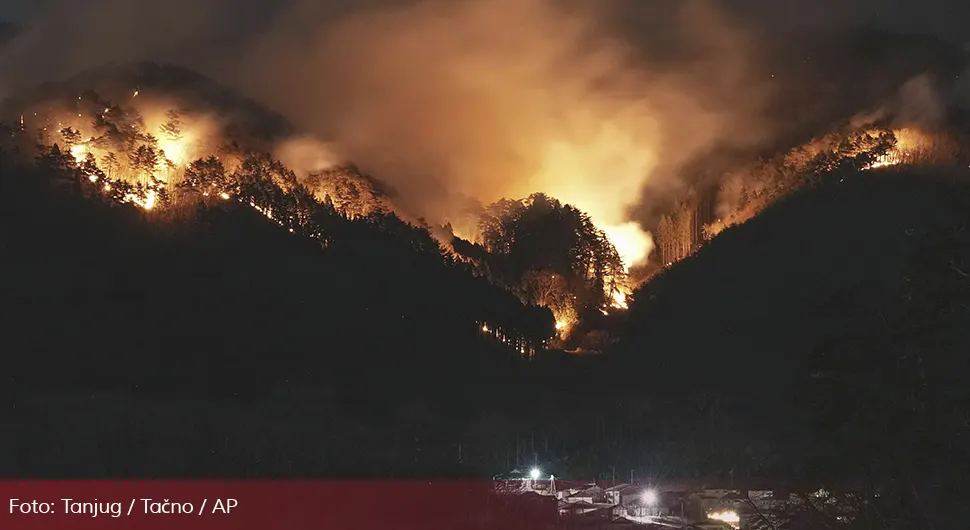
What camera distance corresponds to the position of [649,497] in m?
59.3

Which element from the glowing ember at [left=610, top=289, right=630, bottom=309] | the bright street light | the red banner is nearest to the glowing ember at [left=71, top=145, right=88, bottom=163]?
the red banner

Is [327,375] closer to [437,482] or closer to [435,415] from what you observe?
[435,415]

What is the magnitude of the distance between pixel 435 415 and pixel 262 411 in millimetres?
19833

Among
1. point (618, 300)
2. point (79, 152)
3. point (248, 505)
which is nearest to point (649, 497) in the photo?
point (248, 505)

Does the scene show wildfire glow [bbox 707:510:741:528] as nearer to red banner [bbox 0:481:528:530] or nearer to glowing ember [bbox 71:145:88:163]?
red banner [bbox 0:481:528:530]

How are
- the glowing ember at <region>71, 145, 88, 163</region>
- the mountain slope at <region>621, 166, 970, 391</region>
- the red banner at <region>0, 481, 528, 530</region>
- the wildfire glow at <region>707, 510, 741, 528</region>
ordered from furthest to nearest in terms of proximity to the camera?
1. the mountain slope at <region>621, 166, 970, 391</region>
2. the glowing ember at <region>71, 145, 88, 163</region>
3. the red banner at <region>0, 481, 528, 530</region>
4. the wildfire glow at <region>707, 510, 741, 528</region>

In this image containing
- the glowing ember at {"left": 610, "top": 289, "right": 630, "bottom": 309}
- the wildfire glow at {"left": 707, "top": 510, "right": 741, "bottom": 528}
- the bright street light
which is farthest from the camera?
the glowing ember at {"left": 610, "top": 289, "right": 630, "bottom": 309}

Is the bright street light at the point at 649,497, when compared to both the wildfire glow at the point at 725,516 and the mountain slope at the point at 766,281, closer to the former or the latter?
the wildfire glow at the point at 725,516

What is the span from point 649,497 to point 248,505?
1177 inches

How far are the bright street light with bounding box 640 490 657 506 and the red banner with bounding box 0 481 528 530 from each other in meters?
10.3

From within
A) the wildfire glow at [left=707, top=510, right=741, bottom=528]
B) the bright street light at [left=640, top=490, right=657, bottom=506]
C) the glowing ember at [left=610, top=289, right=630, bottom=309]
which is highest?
the glowing ember at [left=610, top=289, right=630, bottom=309]

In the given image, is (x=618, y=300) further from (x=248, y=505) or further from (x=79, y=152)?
(x=248, y=505)

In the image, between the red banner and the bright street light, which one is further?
the bright street light

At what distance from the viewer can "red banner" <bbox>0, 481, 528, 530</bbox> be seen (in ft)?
189
